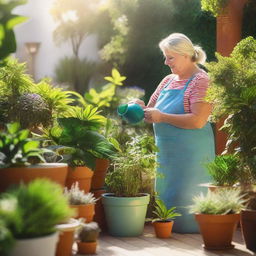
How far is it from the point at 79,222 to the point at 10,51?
44.6 inches

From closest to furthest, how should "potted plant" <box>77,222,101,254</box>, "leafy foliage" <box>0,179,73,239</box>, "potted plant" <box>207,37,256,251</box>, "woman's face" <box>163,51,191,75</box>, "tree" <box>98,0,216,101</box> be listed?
1. "leafy foliage" <box>0,179,73,239</box>
2. "potted plant" <box>77,222,101,254</box>
3. "potted plant" <box>207,37,256,251</box>
4. "woman's face" <box>163,51,191,75</box>
5. "tree" <box>98,0,216,101</box>

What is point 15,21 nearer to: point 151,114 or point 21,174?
point 21,174

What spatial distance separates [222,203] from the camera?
4.62 m

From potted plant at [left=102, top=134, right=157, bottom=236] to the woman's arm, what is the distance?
12.3 inches

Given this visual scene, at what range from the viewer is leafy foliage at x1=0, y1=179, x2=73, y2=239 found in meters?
3.04

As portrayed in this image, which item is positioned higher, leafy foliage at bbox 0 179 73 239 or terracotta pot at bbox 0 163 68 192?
terracotta pot at bbox 0 163 68 192

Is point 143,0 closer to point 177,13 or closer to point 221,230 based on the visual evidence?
Answer: point 177,13

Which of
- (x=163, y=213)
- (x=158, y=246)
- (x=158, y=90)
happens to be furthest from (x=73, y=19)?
(x=158, y=246)

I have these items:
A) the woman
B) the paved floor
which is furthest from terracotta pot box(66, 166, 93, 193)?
the woman

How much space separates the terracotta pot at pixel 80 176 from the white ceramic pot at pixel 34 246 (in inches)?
71.0

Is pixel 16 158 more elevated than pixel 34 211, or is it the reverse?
pixel 16 158

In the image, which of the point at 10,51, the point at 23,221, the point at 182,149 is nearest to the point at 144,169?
the point at 182,149

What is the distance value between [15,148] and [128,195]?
176 centimetres

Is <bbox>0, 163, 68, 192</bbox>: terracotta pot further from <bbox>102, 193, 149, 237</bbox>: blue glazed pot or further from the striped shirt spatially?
the striped shirt
